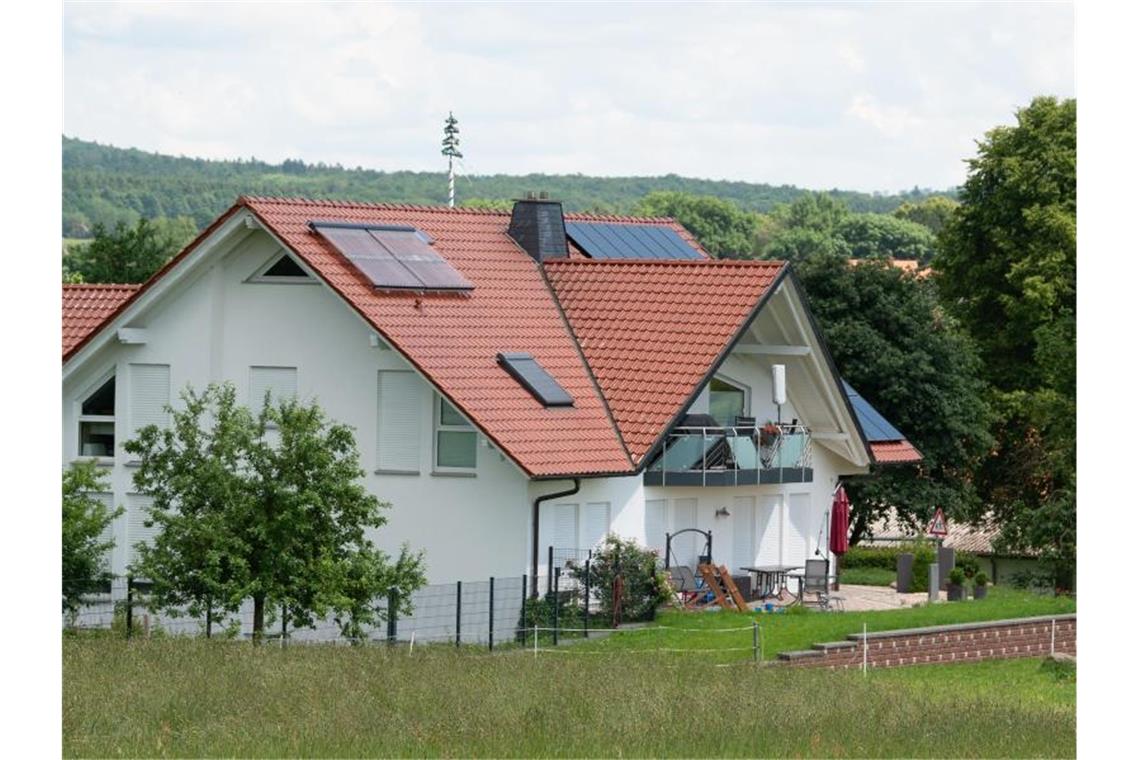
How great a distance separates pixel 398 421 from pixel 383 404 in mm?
384

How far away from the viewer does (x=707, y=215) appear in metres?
150

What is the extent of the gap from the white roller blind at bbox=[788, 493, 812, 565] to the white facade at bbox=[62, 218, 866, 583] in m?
0.11

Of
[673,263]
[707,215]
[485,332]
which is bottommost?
[485,332]

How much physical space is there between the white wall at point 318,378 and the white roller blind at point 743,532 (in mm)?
5968

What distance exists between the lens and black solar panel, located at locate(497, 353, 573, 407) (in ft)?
113

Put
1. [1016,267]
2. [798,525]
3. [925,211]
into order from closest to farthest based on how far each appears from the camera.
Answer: [798,525] → [1016,267] → [925,211]

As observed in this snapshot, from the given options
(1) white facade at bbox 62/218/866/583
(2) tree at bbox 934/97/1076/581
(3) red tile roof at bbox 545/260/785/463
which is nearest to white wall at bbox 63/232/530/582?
(1) white facade at bbox 62/218/866/583

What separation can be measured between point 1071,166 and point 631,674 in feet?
128

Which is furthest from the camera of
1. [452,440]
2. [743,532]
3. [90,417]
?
[743,532]

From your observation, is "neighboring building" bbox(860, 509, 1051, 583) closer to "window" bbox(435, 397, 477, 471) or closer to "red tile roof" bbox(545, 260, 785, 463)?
"red tile roof" bbox(545, 260, 785, 463)

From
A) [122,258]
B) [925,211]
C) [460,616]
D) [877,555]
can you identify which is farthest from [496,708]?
[925,211]

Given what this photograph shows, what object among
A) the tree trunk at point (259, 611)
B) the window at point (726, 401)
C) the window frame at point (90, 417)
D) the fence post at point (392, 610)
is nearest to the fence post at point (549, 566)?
the fence post at point (392, 610)

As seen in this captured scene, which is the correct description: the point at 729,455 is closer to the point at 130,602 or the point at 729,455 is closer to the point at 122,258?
the point at 130,602

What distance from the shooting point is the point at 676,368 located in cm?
3553
